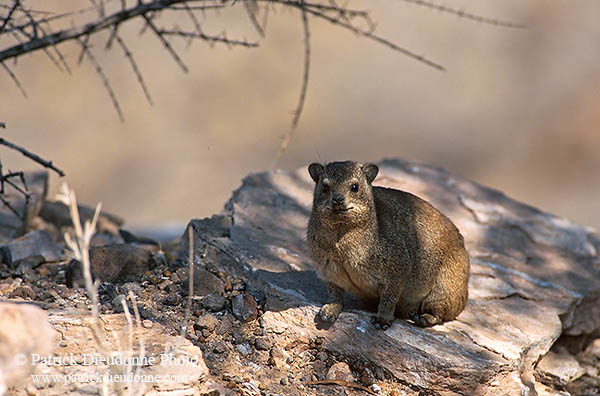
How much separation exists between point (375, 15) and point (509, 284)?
10.6 metres

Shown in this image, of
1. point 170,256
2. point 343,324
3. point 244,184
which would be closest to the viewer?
point 343,324

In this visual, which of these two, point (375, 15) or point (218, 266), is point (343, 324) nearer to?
point (218, 266)

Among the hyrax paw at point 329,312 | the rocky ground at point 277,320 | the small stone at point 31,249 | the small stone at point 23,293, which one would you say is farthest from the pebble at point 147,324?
the small stone at point 31,249

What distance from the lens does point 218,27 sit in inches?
579

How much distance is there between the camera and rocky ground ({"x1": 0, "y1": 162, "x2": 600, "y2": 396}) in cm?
420

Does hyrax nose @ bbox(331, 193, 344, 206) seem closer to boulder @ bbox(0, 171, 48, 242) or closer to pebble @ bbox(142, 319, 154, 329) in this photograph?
pebble @ bbox(142, 319, 154, 329)

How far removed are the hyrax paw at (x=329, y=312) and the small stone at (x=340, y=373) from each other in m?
0.32

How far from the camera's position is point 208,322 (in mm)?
4770

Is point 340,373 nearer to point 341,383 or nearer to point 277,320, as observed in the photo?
point 341,383

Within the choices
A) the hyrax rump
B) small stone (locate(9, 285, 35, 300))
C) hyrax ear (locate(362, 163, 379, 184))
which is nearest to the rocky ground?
small stone (locate(9, 285, 35, 300))

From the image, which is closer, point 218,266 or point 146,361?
point 146,361

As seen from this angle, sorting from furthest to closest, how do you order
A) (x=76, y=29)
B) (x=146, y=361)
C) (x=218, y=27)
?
(x=218, y=27) < (x=76, y=29) < (x=146, y=361)

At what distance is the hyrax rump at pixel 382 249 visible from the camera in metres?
4.76

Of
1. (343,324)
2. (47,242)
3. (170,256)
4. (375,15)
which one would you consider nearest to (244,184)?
(170,256)
